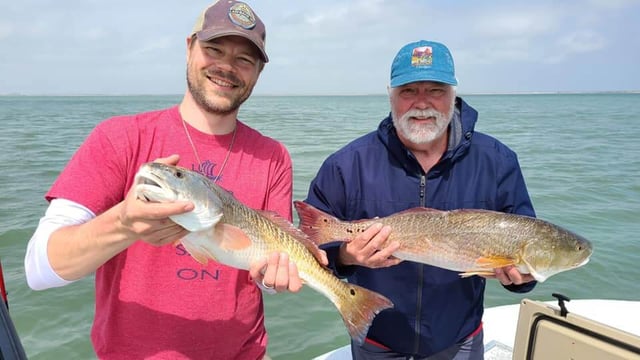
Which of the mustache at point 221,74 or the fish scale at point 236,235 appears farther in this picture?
the mustache at point 221,74

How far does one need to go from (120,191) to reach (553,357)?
3024mm

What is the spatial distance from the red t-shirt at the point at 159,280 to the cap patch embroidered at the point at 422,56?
5.33 ft

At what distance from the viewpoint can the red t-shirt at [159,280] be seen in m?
2.60

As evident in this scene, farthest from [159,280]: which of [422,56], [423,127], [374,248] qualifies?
[422,56]

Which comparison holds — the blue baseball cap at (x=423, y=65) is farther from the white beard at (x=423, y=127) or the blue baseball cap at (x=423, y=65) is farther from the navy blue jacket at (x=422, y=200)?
the navy blue jacket at (x=422, y=200)

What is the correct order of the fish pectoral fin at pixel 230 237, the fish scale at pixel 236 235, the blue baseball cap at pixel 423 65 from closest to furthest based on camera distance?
1. the fish scale at pixel 236 235
2. the fish pectoral fin at pixel 230 237
3. the blue baseball cap at pixel 423 65

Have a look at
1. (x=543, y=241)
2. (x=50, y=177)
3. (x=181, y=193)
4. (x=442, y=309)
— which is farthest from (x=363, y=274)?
(x=50, y=177)

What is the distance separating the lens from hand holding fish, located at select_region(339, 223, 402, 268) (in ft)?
10.6

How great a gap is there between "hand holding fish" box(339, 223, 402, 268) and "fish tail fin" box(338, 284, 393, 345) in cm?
29

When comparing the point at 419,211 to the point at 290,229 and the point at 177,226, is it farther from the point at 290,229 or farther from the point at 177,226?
the point at 177,226

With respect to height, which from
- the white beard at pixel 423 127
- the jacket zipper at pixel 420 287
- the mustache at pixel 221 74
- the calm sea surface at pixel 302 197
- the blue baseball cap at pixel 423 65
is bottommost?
the calm sea surface at pixel 302 197

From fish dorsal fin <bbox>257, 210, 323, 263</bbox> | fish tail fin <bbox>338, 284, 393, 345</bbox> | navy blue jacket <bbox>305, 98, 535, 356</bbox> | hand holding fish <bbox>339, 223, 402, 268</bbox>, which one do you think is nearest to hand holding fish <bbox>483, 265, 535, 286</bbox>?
navy blue jacket <bbox>305, 98, 535, 356</bbox>

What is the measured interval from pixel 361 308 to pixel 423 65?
1873mm

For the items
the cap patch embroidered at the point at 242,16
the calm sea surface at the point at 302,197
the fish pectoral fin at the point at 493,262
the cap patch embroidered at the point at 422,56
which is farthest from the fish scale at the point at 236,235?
the calm sea surface at the point at 302,197
